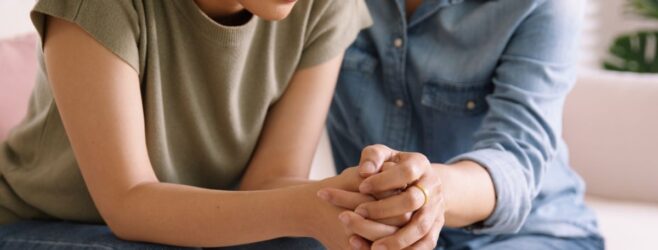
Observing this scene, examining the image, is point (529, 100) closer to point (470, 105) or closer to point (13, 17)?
point (470, 105)

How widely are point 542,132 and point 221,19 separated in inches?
20.4

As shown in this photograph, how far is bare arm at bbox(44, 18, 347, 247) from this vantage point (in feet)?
3.45

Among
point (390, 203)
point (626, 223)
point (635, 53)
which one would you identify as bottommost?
point (635, 53)

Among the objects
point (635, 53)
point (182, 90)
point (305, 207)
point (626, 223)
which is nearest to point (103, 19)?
point (182, 90)

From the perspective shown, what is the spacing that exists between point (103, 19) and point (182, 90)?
178mm

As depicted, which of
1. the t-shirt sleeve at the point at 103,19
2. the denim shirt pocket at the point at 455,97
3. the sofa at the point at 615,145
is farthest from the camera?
the sofa at the point at 615,145

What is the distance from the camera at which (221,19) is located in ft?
3.96

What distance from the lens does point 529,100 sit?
1314 millimetres

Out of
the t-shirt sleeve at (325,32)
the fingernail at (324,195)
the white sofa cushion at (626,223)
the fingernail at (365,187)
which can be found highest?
the t-shirt sleeve at (325,32)

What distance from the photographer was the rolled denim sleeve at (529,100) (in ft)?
4.22

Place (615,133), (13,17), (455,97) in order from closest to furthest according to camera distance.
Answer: (455,97)
(13,17)
(615,133)

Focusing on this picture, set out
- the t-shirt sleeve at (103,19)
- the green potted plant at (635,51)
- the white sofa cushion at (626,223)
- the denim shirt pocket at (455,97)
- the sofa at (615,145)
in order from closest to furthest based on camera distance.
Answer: the t-shirt sleeve at (103,19), the denim shirt pocket at (455,97), the white sofa cushion at (626,223), the sofa at (615,145), the green potted plant at (635,51)

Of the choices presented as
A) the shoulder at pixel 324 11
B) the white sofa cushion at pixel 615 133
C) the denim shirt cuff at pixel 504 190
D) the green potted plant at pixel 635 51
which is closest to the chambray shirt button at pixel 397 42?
the shoulder at pixel 324 11

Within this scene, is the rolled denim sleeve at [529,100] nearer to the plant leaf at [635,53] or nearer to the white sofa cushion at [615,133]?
the white sofa cushion at [615,133]
